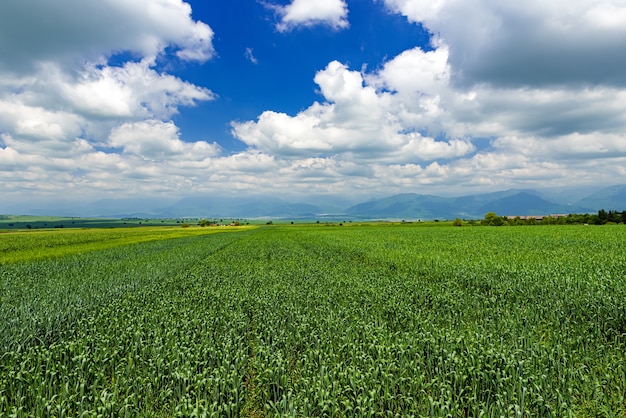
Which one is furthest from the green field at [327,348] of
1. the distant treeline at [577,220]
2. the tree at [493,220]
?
the distant treeline at [577,220]

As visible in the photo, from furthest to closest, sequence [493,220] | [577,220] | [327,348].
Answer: [493,220] → [577,220] → [327,348]

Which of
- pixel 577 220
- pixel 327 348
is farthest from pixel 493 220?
pixel 327 348

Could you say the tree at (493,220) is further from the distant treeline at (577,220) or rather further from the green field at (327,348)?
the green field at (327,348)

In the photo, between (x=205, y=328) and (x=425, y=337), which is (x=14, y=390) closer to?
(x=205, y=328)

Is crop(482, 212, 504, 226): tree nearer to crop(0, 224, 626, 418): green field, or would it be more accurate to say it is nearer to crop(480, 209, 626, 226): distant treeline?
crop(480, 209, 626, 226): distant treeline

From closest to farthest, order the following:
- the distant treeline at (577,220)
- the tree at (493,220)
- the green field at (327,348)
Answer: the green field at (327,348) → the distant treeline at (577,220) → the tree at (493,220)

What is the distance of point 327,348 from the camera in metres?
8.17

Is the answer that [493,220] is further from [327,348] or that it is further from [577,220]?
[327,348]

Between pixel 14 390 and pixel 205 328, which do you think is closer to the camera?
pixel 14 390

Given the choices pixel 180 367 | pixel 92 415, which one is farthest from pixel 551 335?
pixel 92 415

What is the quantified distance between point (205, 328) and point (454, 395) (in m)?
7.21

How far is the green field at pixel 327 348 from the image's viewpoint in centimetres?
612

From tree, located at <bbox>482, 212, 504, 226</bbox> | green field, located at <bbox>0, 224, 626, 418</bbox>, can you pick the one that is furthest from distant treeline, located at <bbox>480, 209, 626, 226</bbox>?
green field, located at <bbox>0, 224, 626, 418</bbox>

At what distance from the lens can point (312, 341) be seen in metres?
8.96
